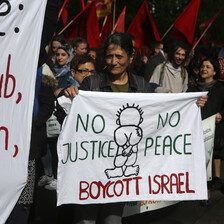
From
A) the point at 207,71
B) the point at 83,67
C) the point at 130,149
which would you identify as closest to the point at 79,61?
the point at 83,67

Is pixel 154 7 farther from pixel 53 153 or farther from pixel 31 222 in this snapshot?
pixel 31 222

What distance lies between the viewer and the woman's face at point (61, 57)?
6973 millimetres

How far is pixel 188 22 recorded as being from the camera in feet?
35.3

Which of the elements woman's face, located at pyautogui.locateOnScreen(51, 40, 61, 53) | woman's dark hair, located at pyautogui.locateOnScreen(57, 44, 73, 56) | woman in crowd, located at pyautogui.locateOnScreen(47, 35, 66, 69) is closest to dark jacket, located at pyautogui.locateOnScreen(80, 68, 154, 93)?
woman's dark hair, located at pyautogui.locateOnScreen(57, 44, 73, 56)

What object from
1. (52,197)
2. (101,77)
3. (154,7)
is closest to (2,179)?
(101,77)

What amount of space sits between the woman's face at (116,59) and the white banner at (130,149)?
→ 0.59ft

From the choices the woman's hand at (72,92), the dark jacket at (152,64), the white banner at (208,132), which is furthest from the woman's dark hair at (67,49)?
the woman's hand at (72,92)

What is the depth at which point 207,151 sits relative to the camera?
5668mm

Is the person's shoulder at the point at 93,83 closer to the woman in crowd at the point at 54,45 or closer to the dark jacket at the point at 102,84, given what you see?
the dark jacket at the point at 102,84

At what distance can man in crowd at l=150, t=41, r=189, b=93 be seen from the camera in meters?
7.01

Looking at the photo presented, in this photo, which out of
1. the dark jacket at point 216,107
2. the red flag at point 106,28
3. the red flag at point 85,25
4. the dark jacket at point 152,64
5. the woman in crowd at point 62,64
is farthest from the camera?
the red flag at point 106,28

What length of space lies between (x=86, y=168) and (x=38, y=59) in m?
0.88

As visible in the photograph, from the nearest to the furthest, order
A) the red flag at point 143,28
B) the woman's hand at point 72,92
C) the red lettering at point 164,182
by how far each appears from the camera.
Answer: the woman's hand at point 72,92
the red lettering at point 164,182
the red flag at point 143,28

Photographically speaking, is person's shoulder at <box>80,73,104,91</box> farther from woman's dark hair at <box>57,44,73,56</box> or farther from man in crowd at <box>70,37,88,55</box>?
man in crowd at <box>70,37,88,55</box>
